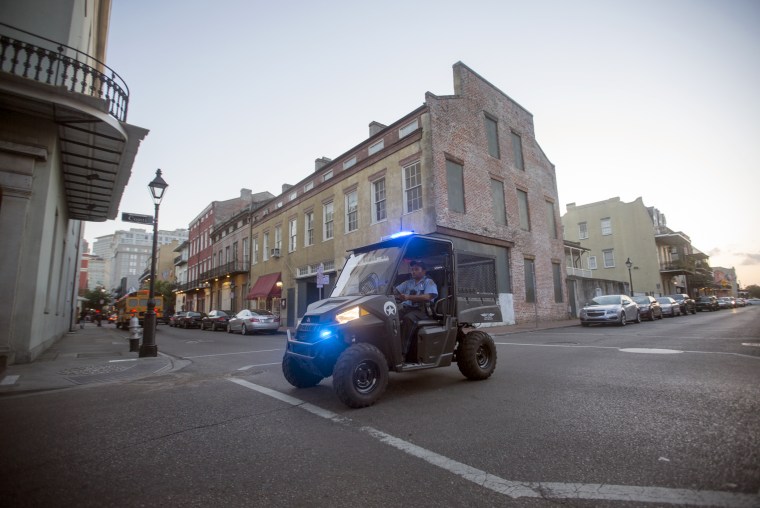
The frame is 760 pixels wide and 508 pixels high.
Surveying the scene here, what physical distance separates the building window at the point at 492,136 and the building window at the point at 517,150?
2027mm

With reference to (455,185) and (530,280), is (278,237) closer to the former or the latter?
(455,185)

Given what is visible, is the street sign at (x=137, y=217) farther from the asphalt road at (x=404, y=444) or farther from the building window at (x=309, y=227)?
the building window at (x=309, y=227)

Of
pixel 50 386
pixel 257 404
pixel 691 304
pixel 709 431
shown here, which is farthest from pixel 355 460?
pixel 691 304

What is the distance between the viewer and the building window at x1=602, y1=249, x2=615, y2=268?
4170 cm

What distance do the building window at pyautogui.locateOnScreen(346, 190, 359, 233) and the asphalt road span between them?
53.7ft

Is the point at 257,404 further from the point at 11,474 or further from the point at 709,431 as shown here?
the point at 709,431

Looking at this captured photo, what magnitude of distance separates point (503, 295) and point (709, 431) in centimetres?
1640

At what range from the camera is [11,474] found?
8.63ft

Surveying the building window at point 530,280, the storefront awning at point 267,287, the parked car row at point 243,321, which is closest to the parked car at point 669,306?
the building window at point 530,280

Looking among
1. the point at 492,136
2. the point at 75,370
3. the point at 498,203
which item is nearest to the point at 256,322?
the point at 75,370

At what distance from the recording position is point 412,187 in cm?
1788

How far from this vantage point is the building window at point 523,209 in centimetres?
2226

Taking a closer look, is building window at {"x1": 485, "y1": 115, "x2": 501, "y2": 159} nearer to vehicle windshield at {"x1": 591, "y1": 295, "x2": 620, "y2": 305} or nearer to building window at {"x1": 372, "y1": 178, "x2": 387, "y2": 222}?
building window at {"x1": 372, "y1": 178, "x2": 387, "y2": 222}

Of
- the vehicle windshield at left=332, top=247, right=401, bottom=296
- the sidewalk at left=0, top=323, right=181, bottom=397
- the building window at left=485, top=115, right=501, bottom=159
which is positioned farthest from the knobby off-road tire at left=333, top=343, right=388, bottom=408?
the building window at left=485, top=115, right=501, bottom=159
